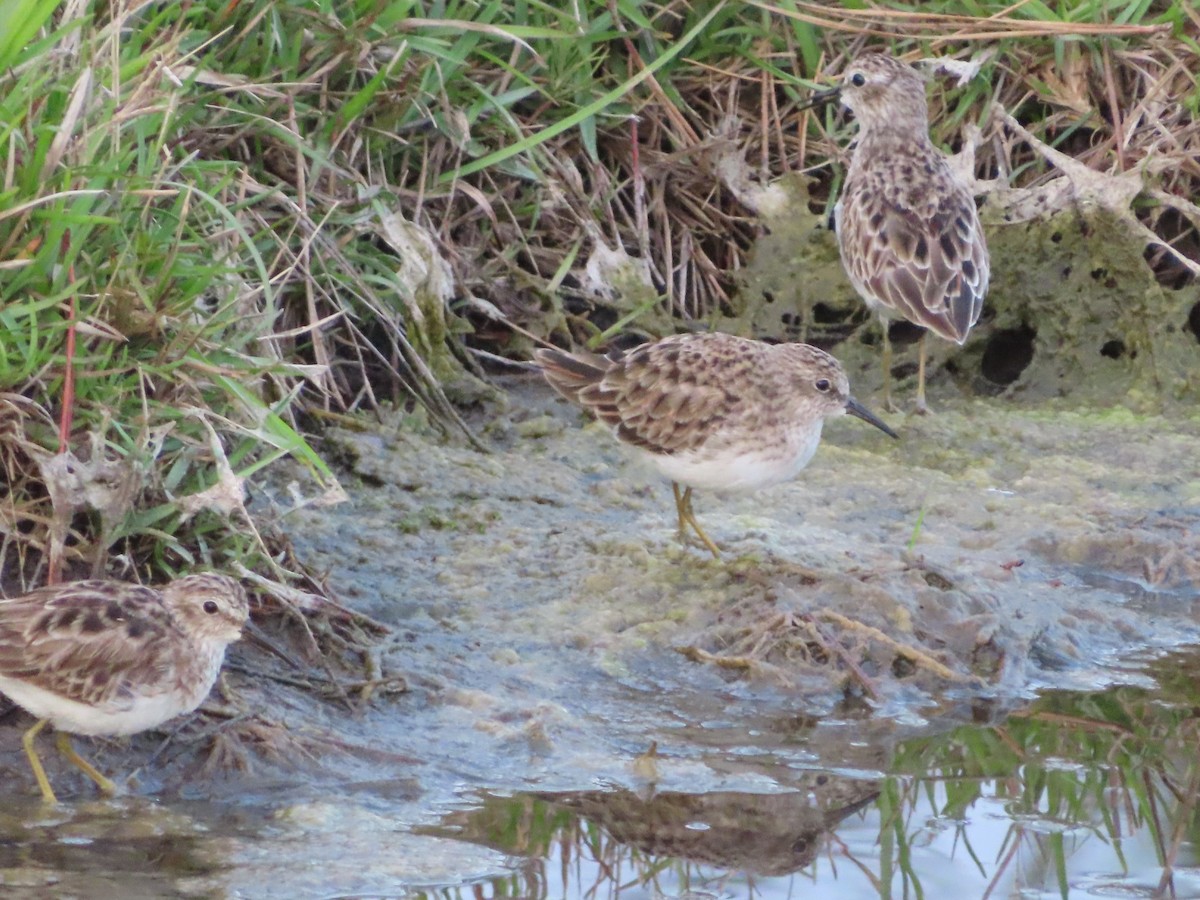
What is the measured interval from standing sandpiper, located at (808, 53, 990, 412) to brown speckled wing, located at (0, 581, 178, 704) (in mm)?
4089

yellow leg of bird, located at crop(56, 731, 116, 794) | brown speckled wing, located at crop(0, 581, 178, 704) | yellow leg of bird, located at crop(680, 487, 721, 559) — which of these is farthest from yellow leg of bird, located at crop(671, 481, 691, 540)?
yellow leg of bird, located at crop(56, 731, 116, 794)

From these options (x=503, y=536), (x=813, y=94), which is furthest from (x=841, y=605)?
(x=813, y=94)

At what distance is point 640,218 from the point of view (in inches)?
320

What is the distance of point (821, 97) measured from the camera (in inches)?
332

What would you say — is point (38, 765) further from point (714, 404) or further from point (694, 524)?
point (714, 404)

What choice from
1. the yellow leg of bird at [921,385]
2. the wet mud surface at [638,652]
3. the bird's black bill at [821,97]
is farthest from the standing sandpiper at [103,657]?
the bird's black bill at [821,97]

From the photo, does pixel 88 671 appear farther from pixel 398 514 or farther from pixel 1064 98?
pixel 1064 98

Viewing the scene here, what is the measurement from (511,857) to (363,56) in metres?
3.69

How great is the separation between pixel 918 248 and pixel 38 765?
4.59 m

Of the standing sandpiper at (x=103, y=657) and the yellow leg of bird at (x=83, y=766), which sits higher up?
the standing sandpiper at (x=103, y=657)

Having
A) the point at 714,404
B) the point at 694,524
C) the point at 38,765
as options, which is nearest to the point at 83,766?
the point at 38,765

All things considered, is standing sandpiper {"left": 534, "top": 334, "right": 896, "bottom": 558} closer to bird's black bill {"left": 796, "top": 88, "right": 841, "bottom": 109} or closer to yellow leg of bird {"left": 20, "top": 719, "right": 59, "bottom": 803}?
bird's black bill {"left": 796, "top": 88, "right": 841, "bottom": 109}

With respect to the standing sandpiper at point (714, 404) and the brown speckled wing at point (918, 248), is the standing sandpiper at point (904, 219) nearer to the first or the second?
the brown speckled wing at point (918, 248)

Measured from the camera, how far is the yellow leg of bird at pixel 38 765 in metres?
4.61
